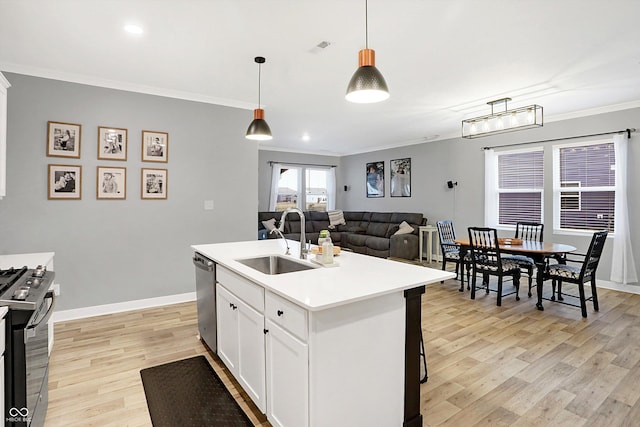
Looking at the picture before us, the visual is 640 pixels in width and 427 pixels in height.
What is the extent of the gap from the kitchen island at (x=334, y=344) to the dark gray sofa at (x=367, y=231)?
502cm

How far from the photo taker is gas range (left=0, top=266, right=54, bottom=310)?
58.7 inches

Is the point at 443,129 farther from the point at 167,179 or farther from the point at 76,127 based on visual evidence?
the point at 76,127

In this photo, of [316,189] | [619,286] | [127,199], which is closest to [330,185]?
[316,189]

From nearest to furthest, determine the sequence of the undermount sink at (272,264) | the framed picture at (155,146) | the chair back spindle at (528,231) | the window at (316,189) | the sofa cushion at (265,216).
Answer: the undermount sink at (272,264), the framed picture at (155,146), the chair back spindle at (528,231), the sofa cushion at (265,216), the window at (316,189)

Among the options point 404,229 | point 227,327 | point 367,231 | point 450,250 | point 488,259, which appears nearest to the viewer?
point 227,327

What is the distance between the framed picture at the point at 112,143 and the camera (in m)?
3.67

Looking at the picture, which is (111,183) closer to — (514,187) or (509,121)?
(509,121)

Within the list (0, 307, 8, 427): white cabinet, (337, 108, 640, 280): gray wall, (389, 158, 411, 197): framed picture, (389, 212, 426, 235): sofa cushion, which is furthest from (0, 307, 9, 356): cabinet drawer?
(389, 158, 411, 197): framed picture

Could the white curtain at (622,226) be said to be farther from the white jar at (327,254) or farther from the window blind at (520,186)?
the white jar at (327,254)

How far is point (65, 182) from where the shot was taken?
3.50 m

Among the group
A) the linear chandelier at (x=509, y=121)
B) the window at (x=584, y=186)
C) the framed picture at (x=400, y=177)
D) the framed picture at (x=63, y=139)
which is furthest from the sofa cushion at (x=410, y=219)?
the framed picture at (x=63, y=139)

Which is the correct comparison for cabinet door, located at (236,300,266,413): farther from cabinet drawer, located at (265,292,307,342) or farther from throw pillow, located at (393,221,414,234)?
throw pillow, located at (393,221,414,234)

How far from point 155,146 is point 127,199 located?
0.69 m

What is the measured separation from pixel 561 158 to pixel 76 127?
658 centimetres
